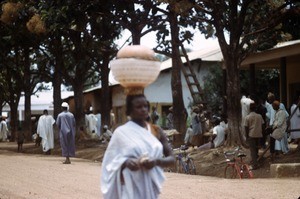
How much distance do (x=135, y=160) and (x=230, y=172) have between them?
10457mm

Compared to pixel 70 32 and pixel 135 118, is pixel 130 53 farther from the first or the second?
pixel 70 32

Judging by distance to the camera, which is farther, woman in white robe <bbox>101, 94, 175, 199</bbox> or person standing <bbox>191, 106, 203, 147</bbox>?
person standing <bbox>191, 106, 203, 147</bbox>

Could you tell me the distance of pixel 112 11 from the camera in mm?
20297

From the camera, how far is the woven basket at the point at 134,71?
16.9 ft

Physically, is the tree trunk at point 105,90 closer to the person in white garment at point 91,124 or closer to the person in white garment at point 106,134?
the person in white garment at point 106,134

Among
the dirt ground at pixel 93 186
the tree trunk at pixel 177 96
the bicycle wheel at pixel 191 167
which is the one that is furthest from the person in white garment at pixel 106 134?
the bicycle wheel at pixel 191 167

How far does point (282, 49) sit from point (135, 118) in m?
16.7

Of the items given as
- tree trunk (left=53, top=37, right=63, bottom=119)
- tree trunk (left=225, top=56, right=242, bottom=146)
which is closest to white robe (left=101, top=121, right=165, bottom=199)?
tree trunk (left=225, top=56, right=242, bottom=146)

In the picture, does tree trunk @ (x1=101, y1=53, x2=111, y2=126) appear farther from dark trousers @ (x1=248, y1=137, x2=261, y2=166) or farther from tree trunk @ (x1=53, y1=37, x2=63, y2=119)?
dark trousers @ (x1=248, y1=137, x2=261, y2=166)

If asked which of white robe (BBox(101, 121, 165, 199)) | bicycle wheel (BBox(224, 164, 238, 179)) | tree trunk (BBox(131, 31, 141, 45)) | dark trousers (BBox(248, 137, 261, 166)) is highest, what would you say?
tree trunk (BBox(131, 31, 141, 45))

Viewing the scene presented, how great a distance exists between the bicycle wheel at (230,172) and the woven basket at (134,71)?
9374 mm

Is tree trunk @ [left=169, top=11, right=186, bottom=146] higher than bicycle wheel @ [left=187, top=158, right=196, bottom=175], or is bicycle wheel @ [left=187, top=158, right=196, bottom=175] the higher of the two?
tree trunk @ [left=169, top=11, right=186, bottom=146]

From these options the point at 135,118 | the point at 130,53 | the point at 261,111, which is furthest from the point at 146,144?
the point at 261,111

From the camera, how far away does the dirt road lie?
1074 cm
